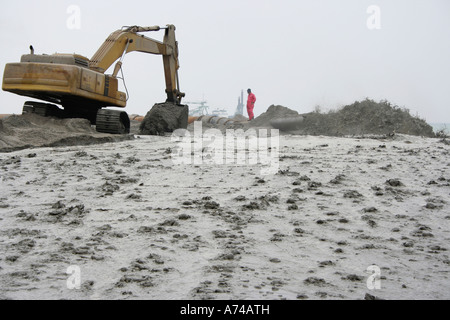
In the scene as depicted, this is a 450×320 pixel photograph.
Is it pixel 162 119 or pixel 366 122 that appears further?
pixel 366 122

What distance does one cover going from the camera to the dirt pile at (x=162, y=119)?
12.9 meters

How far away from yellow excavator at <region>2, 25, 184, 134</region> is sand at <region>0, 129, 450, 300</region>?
3817 mm

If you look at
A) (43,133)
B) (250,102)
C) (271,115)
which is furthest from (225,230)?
(250,102)

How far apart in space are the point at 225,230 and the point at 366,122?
11757 millimetres

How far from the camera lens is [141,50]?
12.0m

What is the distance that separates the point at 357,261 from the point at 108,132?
28.7 ft

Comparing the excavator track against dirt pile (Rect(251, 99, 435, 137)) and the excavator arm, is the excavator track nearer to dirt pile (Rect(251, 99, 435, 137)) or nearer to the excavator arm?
the excavator arm

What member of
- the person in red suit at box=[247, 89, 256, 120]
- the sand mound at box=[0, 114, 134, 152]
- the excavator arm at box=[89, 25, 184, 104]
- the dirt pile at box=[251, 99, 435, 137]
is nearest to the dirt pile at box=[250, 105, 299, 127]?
the person in red suit at box=[247, 89, 256, 120]

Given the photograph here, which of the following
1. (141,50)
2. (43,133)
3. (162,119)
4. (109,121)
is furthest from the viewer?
(162,119)

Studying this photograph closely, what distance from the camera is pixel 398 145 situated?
8117mm

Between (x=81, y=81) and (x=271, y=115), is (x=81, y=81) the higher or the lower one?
the higher one

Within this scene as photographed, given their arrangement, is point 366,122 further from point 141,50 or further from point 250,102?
point 141,50
